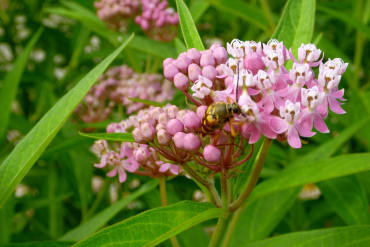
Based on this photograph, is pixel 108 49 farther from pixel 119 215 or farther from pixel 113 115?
pixel 119 215

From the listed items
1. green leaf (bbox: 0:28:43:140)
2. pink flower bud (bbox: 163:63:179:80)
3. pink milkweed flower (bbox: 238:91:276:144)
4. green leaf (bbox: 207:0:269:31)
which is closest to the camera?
pink milkweed flower (bbox: 238:91:276:144)

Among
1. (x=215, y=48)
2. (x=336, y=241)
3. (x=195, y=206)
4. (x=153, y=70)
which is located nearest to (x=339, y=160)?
(x=336, y=241)

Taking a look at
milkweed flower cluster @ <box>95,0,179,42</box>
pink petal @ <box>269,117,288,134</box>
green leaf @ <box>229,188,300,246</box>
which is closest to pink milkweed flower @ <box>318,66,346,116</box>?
Answer: pink petal @ <box>269,117,288,134</box>

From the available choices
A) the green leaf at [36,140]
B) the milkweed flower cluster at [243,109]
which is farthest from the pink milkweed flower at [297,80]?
the green leaf at [36,140]

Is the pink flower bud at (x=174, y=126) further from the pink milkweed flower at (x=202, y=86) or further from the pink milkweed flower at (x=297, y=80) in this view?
the pink milkweed flower at (x=297, y=80)

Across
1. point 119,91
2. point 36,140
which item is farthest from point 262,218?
point 119,91

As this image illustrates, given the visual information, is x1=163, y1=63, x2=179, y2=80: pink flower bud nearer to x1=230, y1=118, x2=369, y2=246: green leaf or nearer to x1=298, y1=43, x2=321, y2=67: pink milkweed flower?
x1=298, y1=43, x2=321, y2=67: pink milkweed flower
